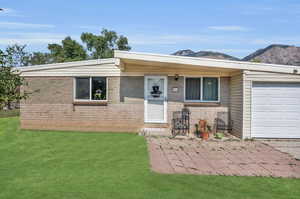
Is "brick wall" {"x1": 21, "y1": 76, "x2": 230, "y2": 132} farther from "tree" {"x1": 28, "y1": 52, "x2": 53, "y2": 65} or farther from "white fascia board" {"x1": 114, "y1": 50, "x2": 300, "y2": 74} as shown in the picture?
"tree" {"x1": 28, "y1": 52, "x2": 53, "y2": 65}

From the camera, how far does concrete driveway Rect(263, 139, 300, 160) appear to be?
7.59 meters

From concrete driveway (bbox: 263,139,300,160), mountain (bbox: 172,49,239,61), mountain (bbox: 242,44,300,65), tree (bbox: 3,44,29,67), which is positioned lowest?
concrete driveway (bbox: 263,139,300,160)

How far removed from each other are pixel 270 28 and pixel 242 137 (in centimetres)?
1993

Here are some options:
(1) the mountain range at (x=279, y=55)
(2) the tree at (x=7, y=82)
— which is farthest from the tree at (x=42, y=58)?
(2) the tree at (x=7, y=82)

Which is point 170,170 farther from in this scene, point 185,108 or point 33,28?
point 33,28

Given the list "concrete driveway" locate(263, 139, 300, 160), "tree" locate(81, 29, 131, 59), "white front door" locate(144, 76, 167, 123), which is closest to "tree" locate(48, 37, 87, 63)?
"tree" locate(81, 29, 131, 59)

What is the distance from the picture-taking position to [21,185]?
4.52 meters

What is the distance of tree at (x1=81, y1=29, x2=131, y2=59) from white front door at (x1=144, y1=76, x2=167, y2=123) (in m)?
26.1

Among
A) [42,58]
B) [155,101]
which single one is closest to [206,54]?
[42,58]

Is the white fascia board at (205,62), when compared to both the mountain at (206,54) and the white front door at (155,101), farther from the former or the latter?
the mountain at (206,54)

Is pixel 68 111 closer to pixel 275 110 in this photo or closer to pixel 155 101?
pixel 155 101

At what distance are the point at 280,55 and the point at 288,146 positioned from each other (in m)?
17.0

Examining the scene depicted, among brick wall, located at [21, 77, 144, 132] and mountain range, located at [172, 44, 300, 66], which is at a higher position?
mountain range, located at [172, 44, 300, 66]

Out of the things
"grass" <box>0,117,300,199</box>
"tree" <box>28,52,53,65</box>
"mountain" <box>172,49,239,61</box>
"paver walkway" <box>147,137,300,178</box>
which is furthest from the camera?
"tree" <box>28,52,53,65</box>
